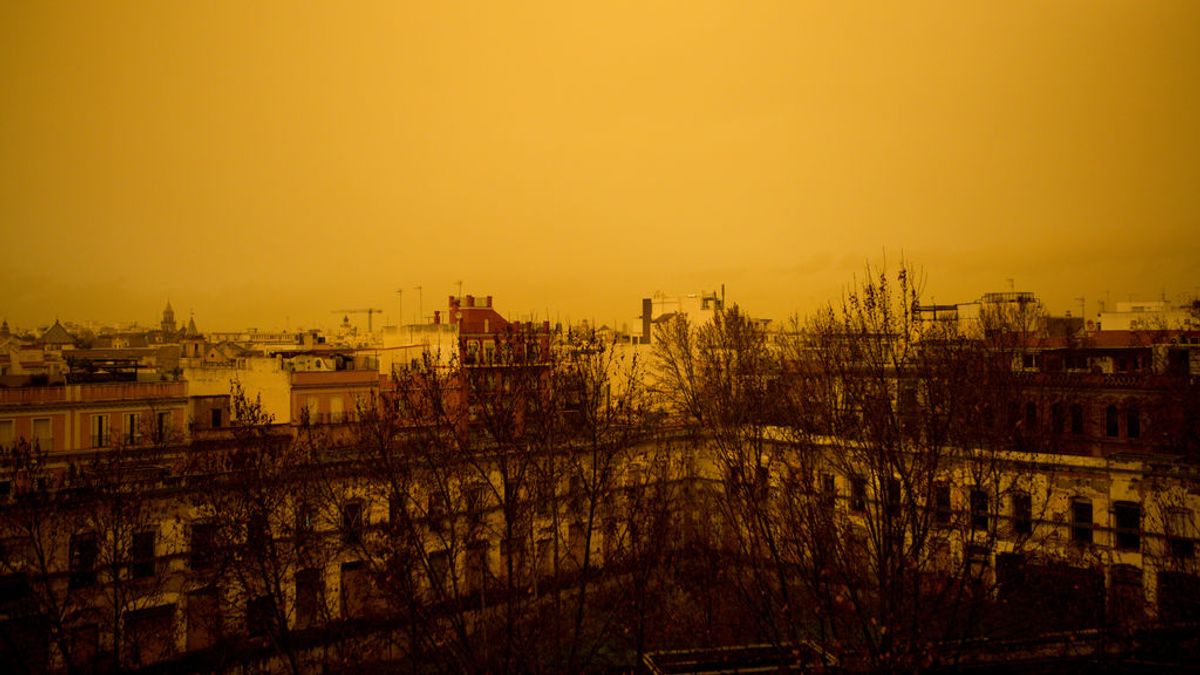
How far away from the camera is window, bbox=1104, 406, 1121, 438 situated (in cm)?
1900

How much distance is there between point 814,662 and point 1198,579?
734cm

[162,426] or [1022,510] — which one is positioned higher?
[162,426]

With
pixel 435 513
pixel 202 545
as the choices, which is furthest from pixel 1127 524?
pixel 202 545

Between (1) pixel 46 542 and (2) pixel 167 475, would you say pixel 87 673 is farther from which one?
(2) pixel 167 475

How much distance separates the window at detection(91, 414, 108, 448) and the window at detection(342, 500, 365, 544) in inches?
294

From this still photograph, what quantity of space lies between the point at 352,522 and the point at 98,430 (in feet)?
30.1

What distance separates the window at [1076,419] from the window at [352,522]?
1688 cm

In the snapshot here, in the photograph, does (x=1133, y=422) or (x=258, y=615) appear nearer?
(x=258, y=615)

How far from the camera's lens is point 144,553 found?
1172 centimetres

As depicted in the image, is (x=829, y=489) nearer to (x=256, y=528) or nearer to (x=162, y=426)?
(x=256, y=528)

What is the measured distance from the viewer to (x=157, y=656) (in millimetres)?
11508

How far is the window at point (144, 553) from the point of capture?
449 inches

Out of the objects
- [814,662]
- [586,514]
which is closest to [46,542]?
[586,514]

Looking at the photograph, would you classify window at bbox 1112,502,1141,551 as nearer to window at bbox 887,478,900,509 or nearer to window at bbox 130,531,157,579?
window at bbox 887,478,900,509
